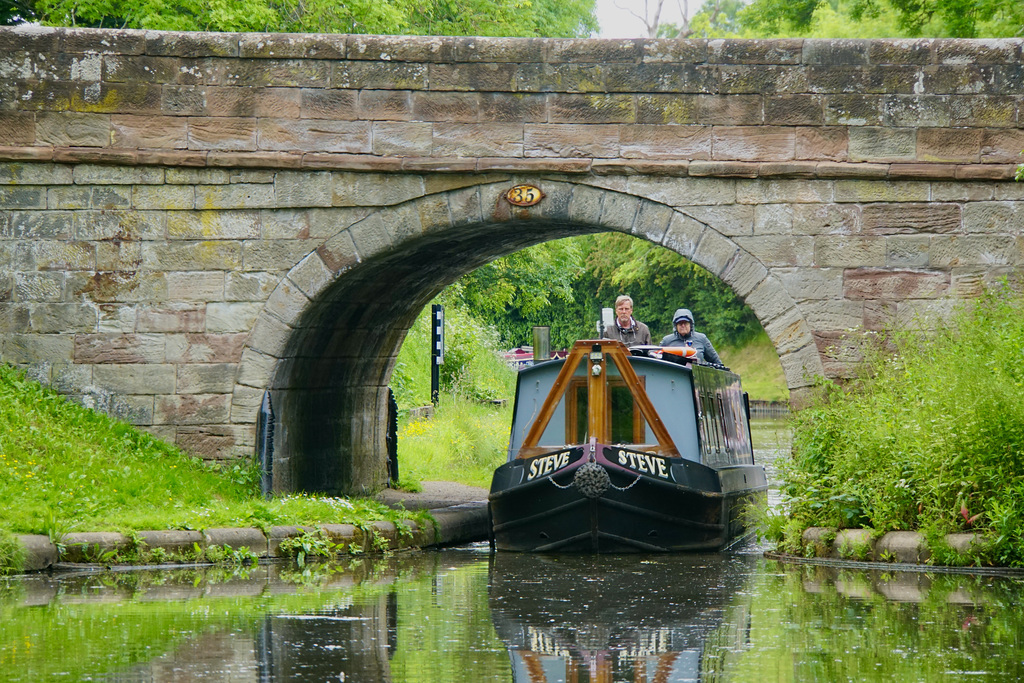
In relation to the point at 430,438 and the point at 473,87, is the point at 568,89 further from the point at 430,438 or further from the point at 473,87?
the point at 430,438

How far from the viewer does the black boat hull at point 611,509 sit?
34.9ft

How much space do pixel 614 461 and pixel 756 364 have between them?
36372 millimetres

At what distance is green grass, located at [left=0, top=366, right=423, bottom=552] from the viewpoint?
9688 millimetres

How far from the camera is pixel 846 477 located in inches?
390

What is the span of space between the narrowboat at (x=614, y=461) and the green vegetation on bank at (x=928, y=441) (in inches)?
31.9

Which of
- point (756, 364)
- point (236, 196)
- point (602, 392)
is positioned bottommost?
point (602, 392)

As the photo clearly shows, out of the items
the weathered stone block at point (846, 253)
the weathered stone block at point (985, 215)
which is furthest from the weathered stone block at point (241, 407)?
the weathered stone block at point (985, 215)

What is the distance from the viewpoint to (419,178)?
441 inches

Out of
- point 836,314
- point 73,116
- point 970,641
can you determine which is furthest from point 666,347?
point 970,641

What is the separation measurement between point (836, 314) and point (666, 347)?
199 cm

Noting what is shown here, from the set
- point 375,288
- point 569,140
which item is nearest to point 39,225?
point 375,288

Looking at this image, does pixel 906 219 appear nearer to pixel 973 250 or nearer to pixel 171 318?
pixel 973 250

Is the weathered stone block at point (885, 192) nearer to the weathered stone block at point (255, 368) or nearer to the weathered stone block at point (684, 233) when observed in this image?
the weathered stone block at point (684, 233)

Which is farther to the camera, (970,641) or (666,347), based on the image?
(666,347)
